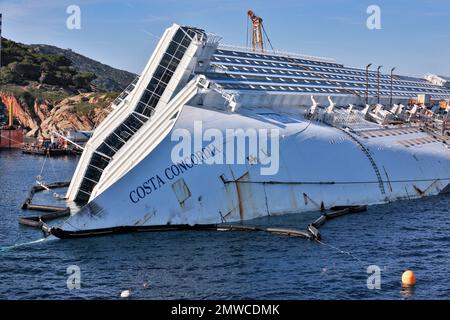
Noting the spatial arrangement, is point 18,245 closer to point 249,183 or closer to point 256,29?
point 249,183

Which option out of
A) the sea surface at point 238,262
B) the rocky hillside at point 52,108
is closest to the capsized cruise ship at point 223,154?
the sea surface at point 238,262

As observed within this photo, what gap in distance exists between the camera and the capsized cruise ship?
4400 centimetres

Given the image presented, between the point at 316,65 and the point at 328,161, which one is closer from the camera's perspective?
the point at 328,161

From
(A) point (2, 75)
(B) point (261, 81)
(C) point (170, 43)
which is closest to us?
(C) point (170, 43)

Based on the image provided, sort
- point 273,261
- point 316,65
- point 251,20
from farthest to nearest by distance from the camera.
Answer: point 251,20
point 316,65
point 273,261

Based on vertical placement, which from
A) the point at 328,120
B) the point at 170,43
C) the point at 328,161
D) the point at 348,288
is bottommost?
the point at 348,288

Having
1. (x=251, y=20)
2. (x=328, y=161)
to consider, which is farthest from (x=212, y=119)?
(x=251, y=20)

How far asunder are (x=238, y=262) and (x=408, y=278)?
9.03 meters

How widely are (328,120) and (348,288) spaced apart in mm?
34791

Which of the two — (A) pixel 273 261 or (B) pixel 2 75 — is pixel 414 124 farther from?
(B) pixel 2 75

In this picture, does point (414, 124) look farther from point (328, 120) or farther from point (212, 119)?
point (212, 119)

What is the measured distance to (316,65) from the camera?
92.1 metres

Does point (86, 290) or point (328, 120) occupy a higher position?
point (328, 120)

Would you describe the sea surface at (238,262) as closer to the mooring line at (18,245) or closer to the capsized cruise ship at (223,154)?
the mooring line at (18,245)
